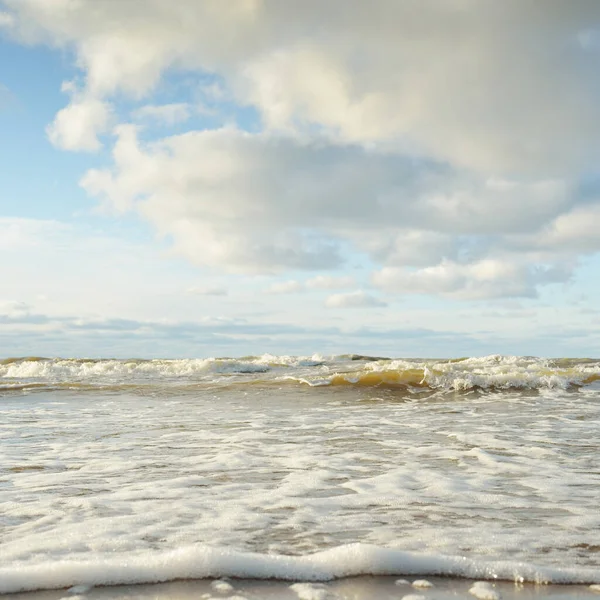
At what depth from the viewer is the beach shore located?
2.90 metres

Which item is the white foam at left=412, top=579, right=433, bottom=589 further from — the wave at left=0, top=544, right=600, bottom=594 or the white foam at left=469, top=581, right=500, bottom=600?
the white foam at left=469, top=581, right=500, bottom=600

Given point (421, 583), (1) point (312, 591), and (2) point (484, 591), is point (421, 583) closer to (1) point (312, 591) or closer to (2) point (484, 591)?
(2) point (484, 591)

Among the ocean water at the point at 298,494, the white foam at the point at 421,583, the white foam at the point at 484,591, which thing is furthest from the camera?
the ocean water at the point at 298,494

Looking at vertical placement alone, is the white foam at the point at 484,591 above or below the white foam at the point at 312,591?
above

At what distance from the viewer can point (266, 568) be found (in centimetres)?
319

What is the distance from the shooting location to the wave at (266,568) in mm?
3074

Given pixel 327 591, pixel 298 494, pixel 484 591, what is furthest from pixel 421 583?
pixel 298 494

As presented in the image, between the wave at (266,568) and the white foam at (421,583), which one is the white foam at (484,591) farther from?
the white foam at (421,583)

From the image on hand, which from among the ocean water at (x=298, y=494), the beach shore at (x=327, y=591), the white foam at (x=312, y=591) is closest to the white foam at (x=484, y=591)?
the beach shore at (x=327, y=591)

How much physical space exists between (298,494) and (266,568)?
172 centimetres

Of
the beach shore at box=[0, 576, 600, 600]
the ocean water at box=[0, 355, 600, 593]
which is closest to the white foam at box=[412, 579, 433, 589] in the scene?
the beach shore at box=[0, 576, 600, 600]

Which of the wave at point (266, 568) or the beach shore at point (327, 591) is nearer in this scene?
the beach shore at point (327, 591)

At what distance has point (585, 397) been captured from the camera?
1330cm

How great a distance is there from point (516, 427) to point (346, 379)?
7.59 m
